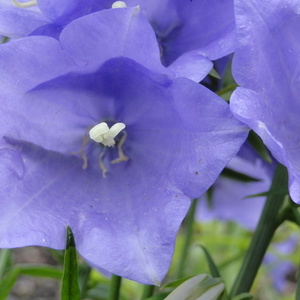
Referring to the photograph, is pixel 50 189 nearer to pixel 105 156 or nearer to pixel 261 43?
pixel 105 156

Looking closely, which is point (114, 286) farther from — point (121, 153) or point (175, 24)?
point (175, 24)

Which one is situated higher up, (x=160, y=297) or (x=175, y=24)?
(x=175, y=24)

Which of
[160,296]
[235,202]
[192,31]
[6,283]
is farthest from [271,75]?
[235,202]

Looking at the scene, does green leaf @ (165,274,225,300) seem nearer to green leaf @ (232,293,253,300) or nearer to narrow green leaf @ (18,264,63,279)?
green leaf @ (232,293,253,300)

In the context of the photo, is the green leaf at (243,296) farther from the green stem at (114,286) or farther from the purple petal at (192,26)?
the purple petal at (192,26)

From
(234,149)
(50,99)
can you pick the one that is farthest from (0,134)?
(234,149)

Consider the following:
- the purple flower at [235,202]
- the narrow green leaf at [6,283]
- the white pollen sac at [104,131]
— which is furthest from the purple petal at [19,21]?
the purple flower at [235,202]

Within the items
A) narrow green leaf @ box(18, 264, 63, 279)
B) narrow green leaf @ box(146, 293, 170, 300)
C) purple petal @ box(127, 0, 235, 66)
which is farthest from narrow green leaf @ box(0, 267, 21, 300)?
purple petal @ box(127, 0, 235, 66)
